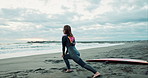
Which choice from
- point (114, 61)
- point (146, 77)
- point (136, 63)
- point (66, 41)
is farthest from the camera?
point (114, 61)

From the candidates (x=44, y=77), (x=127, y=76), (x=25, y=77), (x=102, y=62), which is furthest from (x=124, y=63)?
(x=25, y=77)

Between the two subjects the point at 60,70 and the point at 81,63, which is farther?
the point at 60,70

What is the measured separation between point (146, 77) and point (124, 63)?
2.69 metres

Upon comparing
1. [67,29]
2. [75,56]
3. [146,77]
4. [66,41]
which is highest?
[67,29]

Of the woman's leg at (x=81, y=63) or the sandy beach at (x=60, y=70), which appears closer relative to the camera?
the woman's leg at (x=81, y=63)

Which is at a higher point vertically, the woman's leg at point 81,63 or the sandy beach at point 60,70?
the woman's leg at point 81,63

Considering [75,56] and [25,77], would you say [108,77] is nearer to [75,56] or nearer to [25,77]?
[75,56]

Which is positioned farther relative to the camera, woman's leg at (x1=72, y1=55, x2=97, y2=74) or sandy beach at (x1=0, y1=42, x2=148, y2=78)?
sandy beach at (x1=0, y1=42, x2=148, y2=78)

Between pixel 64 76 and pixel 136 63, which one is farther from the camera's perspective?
pixel 136 63

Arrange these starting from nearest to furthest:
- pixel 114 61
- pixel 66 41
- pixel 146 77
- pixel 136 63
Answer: pixel 146 77 < pixel 66 41 < pixel 136 63 < pixel 114 61

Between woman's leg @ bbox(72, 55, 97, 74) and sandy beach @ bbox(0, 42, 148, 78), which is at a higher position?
woman's leg @ bbox(72, 55, 97, 74)

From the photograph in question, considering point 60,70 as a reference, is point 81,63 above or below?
above

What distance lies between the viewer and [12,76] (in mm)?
5188

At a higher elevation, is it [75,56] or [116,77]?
[75,56]
